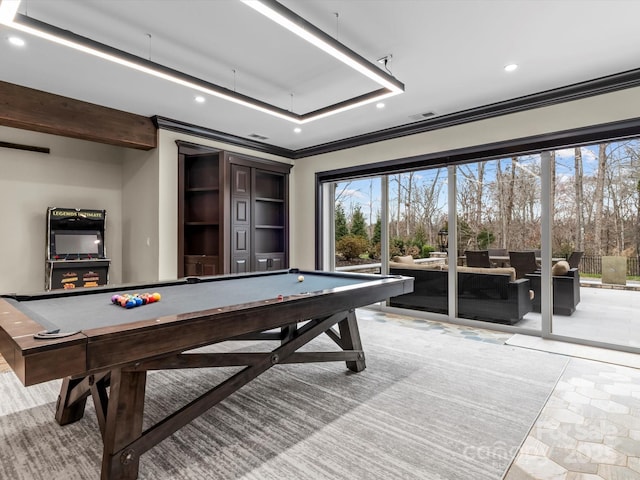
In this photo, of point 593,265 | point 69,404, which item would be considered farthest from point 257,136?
point 593,265

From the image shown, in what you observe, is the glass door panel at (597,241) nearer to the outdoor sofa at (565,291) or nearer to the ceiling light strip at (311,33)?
the outdoor sofa at (565,291)

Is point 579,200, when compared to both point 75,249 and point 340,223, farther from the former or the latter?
point 75,249

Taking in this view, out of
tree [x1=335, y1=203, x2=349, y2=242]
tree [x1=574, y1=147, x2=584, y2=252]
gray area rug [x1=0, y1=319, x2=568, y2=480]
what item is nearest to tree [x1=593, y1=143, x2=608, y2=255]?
tree [x1=574, y1=147, x2=584, y2=252]

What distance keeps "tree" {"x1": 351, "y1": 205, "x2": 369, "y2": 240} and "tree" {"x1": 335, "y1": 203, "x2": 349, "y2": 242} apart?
143 millimetres

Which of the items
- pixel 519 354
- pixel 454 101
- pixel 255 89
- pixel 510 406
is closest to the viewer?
pixel 510 406

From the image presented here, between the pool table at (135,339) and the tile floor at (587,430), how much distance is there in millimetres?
1317

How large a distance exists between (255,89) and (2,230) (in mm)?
3796

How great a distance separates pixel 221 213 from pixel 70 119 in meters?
2.04

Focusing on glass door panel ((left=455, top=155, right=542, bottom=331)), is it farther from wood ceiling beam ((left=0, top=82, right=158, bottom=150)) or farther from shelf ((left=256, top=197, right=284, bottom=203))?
wood ceiling beam ((left=0, top=82, right=158, bottom=150))

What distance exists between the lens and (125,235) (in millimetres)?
5441

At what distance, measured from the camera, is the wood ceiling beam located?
3582mm

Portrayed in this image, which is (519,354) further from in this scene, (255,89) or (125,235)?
(125,235)

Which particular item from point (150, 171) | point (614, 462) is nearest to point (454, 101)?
point (614, 462)

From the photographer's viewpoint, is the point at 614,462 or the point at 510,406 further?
the point at 510,406
